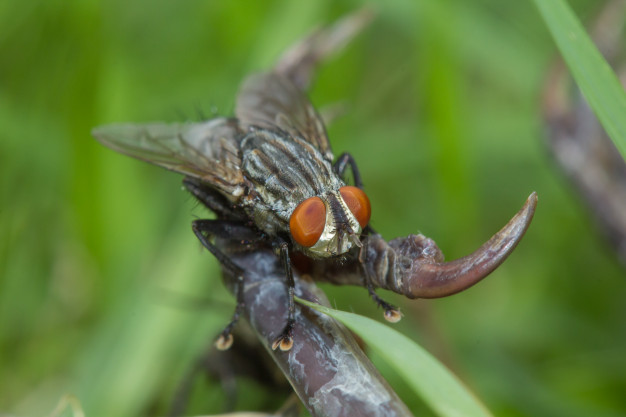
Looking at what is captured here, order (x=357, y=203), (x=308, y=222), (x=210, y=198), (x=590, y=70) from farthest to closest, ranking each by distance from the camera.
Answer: (x=210, y=198) → (x=357, y=203) → (x=308, y=222) → (x=590, y=70)

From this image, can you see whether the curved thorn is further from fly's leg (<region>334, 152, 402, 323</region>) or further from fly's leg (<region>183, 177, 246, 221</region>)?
fly's leg (<region>183, 177, 246, 221</region>)

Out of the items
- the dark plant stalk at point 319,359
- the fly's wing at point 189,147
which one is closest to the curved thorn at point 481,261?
the dark plant stalk at point 319,359

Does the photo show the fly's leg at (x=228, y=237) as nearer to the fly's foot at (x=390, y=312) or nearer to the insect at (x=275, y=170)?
the insect at (x=275, y=170)

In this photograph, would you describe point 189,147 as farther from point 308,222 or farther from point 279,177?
point 308,222

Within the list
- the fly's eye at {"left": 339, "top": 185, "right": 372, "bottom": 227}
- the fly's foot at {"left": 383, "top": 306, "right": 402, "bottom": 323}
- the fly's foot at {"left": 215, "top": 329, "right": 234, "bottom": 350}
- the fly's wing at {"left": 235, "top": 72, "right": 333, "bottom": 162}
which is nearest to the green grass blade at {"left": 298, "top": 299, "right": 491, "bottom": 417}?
the fly's foot at {"left": 383, "top": 306, "right": 402, "bottom": 323}

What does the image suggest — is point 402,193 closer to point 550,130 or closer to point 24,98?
point 550,130

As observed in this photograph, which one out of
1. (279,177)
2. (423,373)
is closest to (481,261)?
(423,373)
